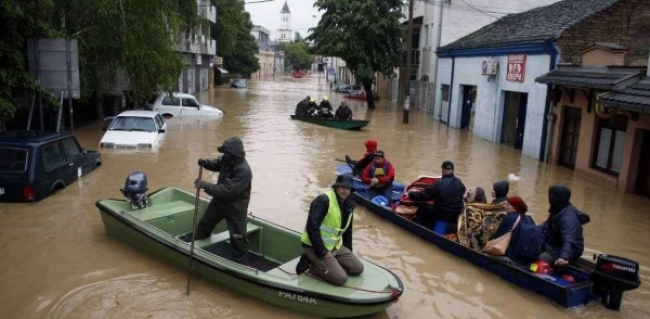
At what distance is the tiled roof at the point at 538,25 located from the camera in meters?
18.5

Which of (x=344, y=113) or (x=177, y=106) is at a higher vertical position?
(x=344, y=113)

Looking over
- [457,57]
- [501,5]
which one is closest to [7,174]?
[457,57]

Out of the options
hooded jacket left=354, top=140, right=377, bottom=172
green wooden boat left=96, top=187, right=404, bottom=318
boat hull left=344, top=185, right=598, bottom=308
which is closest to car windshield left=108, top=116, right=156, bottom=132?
hooded jacket left=354, top=140, right=377, bottom=172

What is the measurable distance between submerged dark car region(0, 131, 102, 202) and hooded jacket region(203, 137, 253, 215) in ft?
16.5

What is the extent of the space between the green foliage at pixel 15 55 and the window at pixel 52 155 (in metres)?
1.54

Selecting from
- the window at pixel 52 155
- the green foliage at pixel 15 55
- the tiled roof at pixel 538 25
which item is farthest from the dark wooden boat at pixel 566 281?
the tiled roof at pixel 538 25

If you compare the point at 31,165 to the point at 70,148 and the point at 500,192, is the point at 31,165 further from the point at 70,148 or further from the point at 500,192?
the point at 500,192

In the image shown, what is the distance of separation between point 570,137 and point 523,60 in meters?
3.86

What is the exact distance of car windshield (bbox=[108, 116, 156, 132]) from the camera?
1702cm

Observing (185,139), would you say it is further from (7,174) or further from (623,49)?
(623,49)

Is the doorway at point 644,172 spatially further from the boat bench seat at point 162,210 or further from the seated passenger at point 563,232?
the boat bench seat at point 162,210

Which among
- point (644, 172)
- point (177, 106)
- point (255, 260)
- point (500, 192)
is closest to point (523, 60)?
point (644, 172)

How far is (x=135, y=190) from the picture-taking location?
8844mm

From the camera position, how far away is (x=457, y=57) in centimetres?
2748
